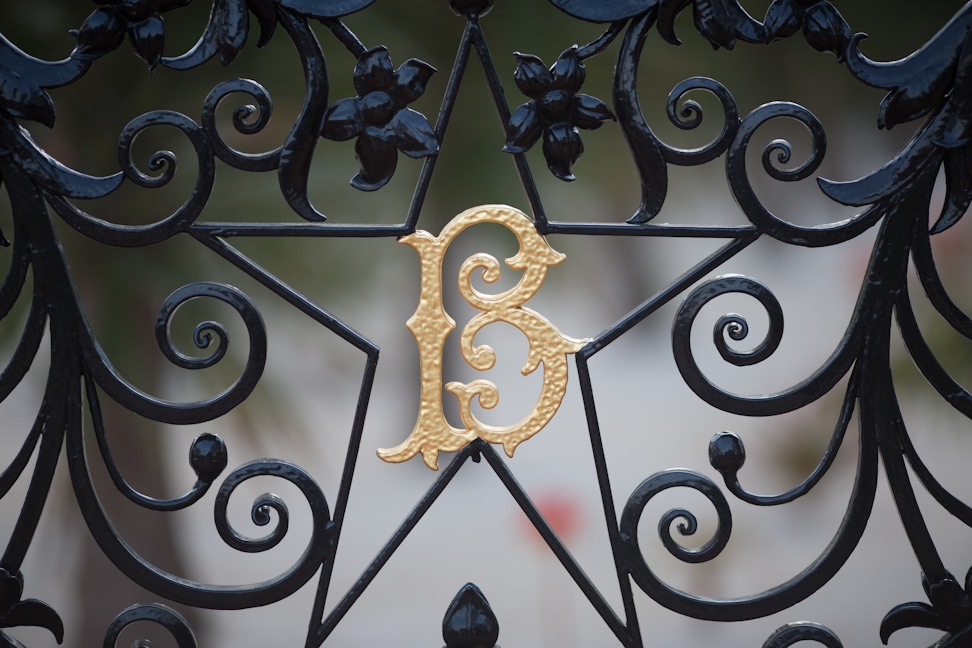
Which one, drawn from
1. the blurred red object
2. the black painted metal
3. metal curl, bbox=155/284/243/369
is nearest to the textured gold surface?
the black painted metal

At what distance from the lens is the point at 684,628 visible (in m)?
1.97

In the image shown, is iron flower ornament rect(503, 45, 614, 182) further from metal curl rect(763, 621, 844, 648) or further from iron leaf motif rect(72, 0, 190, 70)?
metal curl rect(763, 621, 844, 648)

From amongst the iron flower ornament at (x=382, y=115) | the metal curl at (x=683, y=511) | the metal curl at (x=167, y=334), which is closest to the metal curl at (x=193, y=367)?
the metal curl at (x=167, y=334)

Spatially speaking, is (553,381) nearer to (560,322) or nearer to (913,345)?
(913,345)

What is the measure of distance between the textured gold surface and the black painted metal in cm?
1

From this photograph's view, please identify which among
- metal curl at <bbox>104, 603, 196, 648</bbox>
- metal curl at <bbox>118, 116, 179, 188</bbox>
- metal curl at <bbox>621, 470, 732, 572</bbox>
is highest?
metal curl at <bbox>118, 116, 179, 188</bbox>

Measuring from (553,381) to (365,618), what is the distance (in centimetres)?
158

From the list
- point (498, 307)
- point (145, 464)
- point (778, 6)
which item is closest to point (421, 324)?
point (498, 307)

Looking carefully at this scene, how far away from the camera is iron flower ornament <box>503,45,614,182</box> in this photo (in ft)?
1.77

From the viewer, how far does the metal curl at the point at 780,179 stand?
0.56 meters

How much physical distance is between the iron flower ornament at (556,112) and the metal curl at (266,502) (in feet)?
0.76

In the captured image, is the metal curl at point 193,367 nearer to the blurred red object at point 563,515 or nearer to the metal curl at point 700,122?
the metal curl at point 700,122

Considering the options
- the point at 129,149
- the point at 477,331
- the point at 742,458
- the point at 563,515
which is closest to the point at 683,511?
the point at 742,458

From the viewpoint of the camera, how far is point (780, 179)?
0.58 meters
